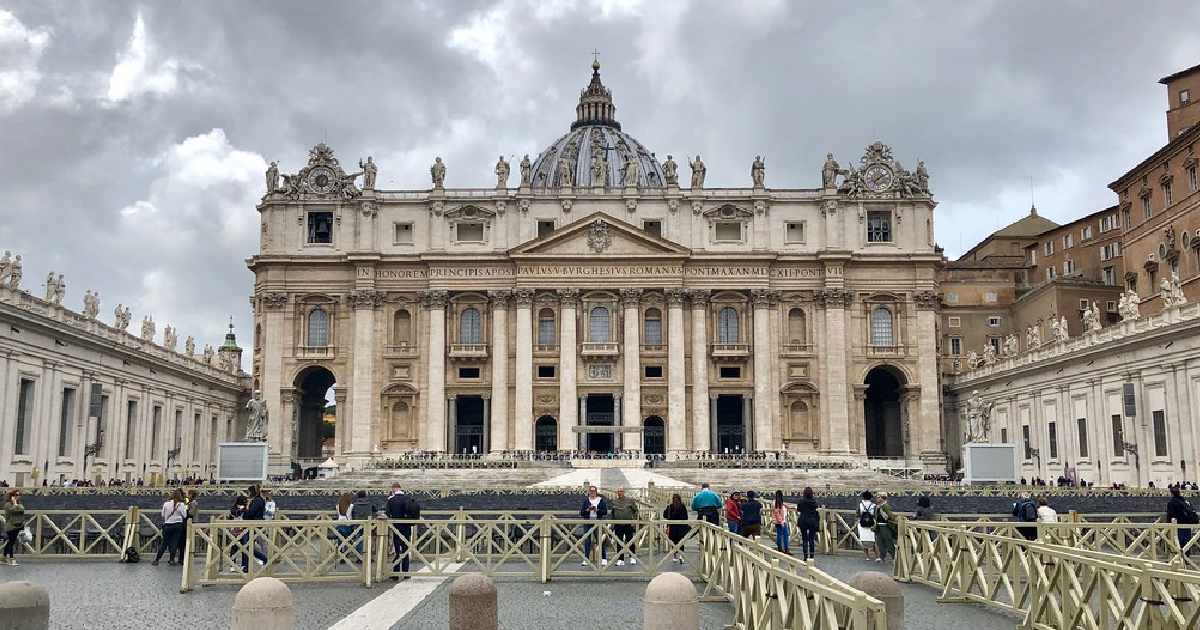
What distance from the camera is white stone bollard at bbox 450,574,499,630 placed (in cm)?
1266

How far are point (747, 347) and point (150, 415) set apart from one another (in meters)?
37.8

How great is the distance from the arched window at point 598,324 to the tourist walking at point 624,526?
4974 centimetres

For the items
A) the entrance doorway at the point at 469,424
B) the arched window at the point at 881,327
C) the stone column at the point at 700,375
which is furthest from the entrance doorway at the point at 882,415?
the entrance doorway at the point at 469,424

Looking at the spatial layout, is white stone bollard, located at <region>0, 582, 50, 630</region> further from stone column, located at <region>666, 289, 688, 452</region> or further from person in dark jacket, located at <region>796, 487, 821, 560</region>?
stone column, located at <region>666, 289, 688, 452</region>

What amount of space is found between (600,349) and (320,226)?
21.6 m

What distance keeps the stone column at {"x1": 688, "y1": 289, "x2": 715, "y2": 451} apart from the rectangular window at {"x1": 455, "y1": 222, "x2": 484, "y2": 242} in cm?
1513

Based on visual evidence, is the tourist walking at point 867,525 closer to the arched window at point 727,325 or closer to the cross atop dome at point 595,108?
the arched window at point 727,325

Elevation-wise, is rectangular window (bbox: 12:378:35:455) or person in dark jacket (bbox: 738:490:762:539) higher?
rectangular window (bbox: 12:378:35:455)

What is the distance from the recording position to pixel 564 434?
72500 mm

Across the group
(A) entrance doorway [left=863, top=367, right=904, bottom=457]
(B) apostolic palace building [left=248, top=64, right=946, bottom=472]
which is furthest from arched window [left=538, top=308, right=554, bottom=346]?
(A) entrance doorway [left=863, top=367, right=904, bottom=457]

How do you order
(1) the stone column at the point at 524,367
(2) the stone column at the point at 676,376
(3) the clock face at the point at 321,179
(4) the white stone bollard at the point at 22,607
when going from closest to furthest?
1. (4) the white stone bollard at the point at 22,607
2. (1) the stone column at the point at 524,367
3. (2) the stone column at the point at 676,376
4. (3) the clock face at the point at 321,179

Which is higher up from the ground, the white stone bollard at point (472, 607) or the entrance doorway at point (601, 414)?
the entrance doorway at point (601, 414)

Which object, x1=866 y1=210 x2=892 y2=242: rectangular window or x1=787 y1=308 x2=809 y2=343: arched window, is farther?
x1=866 y1=210 x2=892 y2=242: rectangular window

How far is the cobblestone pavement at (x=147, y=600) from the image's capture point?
15.6 meters
